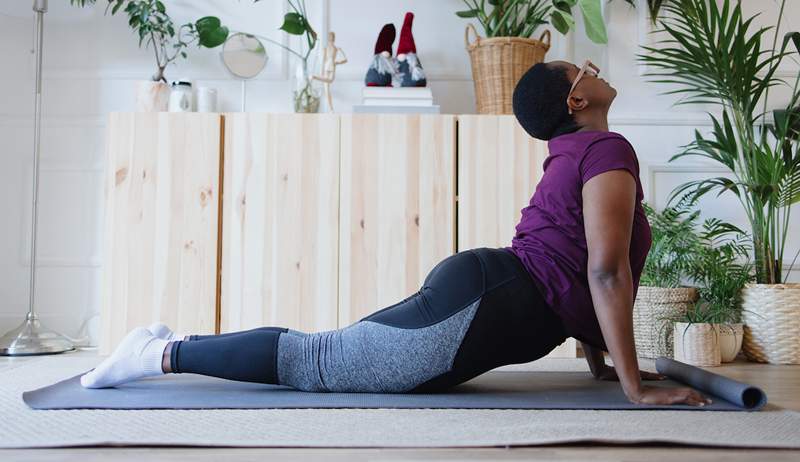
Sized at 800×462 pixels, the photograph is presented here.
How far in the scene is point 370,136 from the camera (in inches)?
114

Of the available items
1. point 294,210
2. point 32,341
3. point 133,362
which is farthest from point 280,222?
point 133,362

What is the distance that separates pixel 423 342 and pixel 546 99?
2.04 ft

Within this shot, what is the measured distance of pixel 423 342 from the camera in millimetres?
1597

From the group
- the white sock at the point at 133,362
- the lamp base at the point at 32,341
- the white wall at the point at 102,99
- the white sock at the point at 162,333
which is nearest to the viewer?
the white sock at the point at 133,362

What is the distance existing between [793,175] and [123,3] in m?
2.87

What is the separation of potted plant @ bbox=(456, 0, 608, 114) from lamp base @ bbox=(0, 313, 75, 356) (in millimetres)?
1939

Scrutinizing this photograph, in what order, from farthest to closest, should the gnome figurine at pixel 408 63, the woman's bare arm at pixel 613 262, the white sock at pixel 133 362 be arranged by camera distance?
the gnome figurine at pixel 408 63
the white sock at pixel 133 362
the woman's bare arm at pixel 613 262

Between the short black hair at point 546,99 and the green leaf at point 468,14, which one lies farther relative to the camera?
the green leaf at point 468,14

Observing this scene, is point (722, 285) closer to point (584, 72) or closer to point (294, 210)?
point (584, 72)

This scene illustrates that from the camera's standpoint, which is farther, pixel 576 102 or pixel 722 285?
pixel 722 285

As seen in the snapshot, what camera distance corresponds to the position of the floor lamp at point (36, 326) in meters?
2.92

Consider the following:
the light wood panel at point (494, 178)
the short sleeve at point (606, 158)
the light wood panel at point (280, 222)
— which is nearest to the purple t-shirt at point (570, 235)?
the short sleeve at point (606, 158)

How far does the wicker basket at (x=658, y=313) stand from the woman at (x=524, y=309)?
120cm

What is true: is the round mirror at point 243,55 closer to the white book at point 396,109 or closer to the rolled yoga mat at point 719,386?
the white book at point 396,109
